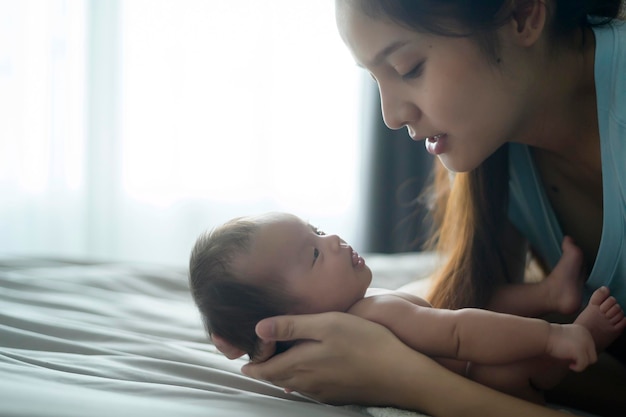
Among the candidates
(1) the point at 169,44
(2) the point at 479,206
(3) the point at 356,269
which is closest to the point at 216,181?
(1) the point at 169,44

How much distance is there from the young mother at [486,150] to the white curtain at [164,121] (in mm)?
1740

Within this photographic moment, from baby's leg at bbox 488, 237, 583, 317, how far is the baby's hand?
0.90 ft

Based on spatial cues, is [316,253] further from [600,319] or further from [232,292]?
[600,319]

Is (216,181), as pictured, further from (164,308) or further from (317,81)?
(164,308)

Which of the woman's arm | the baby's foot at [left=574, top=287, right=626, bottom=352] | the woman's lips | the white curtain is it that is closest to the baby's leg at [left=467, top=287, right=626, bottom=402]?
the baby's foot at [left=574, top=287, right=626, bottom=352]

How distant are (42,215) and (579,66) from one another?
7.64 ft

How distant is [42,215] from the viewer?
2.99m

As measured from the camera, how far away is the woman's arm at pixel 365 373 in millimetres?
989

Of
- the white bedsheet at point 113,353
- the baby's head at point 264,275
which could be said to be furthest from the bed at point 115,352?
the baby's head at point 264,275

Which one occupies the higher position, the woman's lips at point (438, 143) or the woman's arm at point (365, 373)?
the woman's lips at point (438, 143)

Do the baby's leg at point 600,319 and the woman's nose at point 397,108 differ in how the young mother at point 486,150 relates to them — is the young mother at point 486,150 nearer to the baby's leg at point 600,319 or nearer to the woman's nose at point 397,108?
the woman's nose at point 397,108

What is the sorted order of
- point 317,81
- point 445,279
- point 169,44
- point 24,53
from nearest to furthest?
point 445,279
point 24,53
point 169,44
point 317,81

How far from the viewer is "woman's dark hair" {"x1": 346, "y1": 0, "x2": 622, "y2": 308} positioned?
112 cm

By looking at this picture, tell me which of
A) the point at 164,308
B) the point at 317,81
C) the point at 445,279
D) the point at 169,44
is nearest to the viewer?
the point at 445,279
